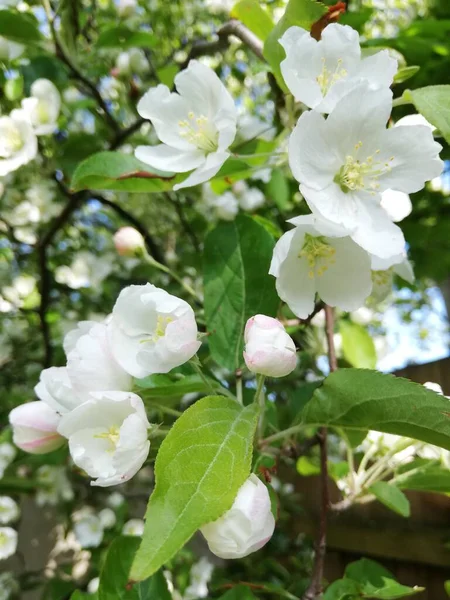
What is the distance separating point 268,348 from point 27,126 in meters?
1.12

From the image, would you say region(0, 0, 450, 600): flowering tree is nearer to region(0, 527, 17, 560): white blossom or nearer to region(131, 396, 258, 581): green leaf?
region(131, 396, 258, 581): green leaf

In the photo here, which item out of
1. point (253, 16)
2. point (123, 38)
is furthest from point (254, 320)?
point (123, 38)

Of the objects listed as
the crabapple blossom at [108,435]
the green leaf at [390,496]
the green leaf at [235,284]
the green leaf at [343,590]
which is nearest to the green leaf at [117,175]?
the green leaf at [235,284]

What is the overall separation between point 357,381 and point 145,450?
9.2 inches

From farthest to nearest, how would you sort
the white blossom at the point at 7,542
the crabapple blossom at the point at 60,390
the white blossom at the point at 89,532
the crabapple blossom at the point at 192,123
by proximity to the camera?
the white blossom at the point at 89,532 < the white blossom at the point at 7,542 < the crabapple blossom at the point at 192,123 < the crabapple blossom at the point at 60,390

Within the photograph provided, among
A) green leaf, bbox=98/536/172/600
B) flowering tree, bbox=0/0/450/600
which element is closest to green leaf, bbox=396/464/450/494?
flowering tree, bbox=0/0/450/600

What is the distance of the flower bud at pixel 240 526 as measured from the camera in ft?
1.76

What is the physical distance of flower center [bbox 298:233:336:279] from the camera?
2.18ft

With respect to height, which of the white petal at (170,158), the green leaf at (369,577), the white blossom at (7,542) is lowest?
the white blossom at (7,542)

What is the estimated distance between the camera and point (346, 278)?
669 millimetres

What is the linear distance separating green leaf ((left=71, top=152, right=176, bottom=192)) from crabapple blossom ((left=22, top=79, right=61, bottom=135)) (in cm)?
72

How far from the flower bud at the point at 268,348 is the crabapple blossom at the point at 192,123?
25cm

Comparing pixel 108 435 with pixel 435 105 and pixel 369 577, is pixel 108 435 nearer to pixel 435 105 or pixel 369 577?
pixel 435 105

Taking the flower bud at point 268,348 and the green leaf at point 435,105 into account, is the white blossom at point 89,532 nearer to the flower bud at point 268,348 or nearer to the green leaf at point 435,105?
the flower bud at point 268,348
